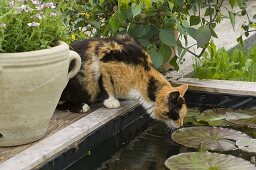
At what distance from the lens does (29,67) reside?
3199 mm

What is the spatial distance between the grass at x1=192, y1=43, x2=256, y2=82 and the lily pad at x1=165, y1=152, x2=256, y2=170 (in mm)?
1610

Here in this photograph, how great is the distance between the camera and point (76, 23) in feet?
16.8

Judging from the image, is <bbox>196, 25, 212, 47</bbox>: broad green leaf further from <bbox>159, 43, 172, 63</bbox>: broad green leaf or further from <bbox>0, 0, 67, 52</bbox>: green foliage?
<bbox>0, 0, 67, 52</bbox>: green foliage

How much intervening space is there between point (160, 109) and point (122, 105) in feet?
1.35

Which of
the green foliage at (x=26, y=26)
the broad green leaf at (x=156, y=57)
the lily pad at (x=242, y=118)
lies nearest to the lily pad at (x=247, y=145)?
the lily pad at (x=242, y=118)

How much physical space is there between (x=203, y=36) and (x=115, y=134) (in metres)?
1.12

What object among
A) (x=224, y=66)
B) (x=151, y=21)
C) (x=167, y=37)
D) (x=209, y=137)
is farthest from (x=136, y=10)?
(x=224, y=66)

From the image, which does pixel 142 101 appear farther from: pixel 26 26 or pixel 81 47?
pixel 26 26

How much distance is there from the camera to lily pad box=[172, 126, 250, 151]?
160 inches

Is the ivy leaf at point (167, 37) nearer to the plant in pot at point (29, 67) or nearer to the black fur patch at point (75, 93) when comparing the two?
the black fur patch at point (75, 93)

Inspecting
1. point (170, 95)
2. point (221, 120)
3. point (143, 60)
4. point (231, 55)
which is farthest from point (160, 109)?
point (231, 55)

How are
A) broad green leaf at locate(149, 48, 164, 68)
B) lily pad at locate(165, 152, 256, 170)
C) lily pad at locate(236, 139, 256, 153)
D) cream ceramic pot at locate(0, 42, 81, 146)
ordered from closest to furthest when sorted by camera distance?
cream ceramic pot at locate(0, 42, 81, 146) → lily pad at locate(165, 152, 256, 170) → lily pad at locate(236, 139, 256, 153) → broad green leaf at locate(149, 48, 164, 68)

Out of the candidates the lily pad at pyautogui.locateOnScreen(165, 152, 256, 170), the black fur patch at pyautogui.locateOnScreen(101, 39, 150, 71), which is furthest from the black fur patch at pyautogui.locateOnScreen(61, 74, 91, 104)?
the lily pad at pyautogui.locateOnScreen(165, 152, 256, 170)

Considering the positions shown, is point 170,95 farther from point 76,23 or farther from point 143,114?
point 76,23
